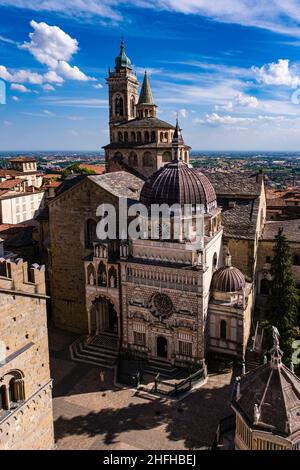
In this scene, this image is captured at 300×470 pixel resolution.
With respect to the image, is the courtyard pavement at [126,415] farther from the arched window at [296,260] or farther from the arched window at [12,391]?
the arched window at [296,260]

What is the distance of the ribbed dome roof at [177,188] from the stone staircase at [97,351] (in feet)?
39.0

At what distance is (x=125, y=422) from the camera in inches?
936

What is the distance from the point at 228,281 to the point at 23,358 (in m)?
16.9

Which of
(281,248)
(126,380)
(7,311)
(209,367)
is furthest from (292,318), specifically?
(7,311)

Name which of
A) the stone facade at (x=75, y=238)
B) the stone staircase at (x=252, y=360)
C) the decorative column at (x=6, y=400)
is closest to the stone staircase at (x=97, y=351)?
the stone facade at (x=75, y=238)

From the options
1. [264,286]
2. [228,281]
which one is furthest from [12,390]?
[264,286]

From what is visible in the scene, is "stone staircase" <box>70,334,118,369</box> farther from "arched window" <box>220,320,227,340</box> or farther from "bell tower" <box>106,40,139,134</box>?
"bell tower" <box>106,40,139,134</box>

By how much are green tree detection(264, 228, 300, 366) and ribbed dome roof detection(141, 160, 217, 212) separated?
257 inches

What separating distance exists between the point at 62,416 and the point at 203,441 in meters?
8.86

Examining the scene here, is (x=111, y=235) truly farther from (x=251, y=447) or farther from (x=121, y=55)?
(x=121, y=55)

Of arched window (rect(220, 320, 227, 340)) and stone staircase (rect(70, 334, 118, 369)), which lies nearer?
arched window (rect(220, 320, 227, 340))

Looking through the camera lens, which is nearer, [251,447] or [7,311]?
[251,447]

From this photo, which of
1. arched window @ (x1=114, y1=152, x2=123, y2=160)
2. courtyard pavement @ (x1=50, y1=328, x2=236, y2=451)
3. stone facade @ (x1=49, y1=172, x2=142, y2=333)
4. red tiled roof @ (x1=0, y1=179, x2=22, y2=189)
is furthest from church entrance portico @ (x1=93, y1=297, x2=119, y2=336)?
red tiled roof @ (x1=0, y1=179, x2=22, y2=189)

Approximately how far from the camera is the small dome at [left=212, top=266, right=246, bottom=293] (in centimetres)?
→ 2897
